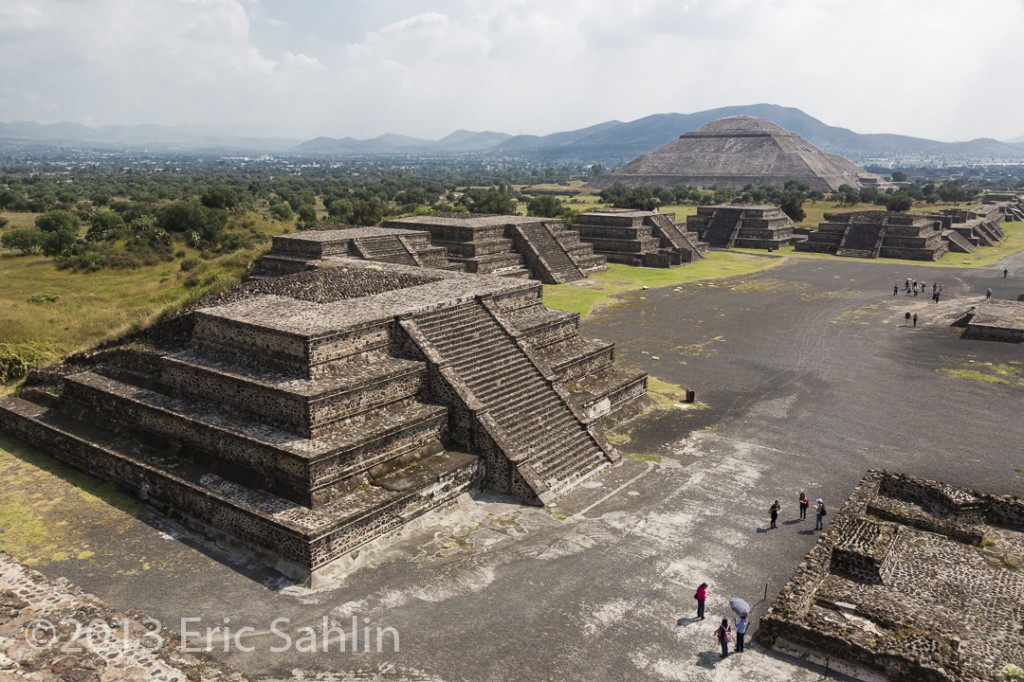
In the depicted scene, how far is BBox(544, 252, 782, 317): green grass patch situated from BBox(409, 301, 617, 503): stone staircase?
16.8 meters

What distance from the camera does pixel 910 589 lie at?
500 inches

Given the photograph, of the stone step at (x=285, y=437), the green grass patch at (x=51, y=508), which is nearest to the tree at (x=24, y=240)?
the green grass patch at (x=51, y=508)

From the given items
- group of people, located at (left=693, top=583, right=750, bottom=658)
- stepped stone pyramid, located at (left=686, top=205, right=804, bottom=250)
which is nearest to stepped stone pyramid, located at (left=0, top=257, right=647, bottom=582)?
group of people, located at (left=693, top=583, right=750, bottom=658)

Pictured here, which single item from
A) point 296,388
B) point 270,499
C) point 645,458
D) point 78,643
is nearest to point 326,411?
point 296,388

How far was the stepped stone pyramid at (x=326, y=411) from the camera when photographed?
44.7 feet

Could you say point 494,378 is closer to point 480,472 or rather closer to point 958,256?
point 480,472

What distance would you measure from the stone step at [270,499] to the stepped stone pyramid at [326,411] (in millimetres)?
41

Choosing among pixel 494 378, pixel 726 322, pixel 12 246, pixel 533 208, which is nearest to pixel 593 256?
pixel 726 322

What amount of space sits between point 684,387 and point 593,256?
2699 cm

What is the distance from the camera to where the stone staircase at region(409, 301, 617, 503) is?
16.2 metres

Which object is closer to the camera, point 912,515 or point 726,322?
point 912,515

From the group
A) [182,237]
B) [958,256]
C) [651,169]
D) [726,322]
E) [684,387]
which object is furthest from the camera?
[651,169]

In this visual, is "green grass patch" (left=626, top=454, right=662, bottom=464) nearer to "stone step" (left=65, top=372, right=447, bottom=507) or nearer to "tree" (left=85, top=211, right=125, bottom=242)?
"stone step" (left=65, top=372, right=447, bottom=507)

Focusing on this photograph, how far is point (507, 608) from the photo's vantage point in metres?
11.7
